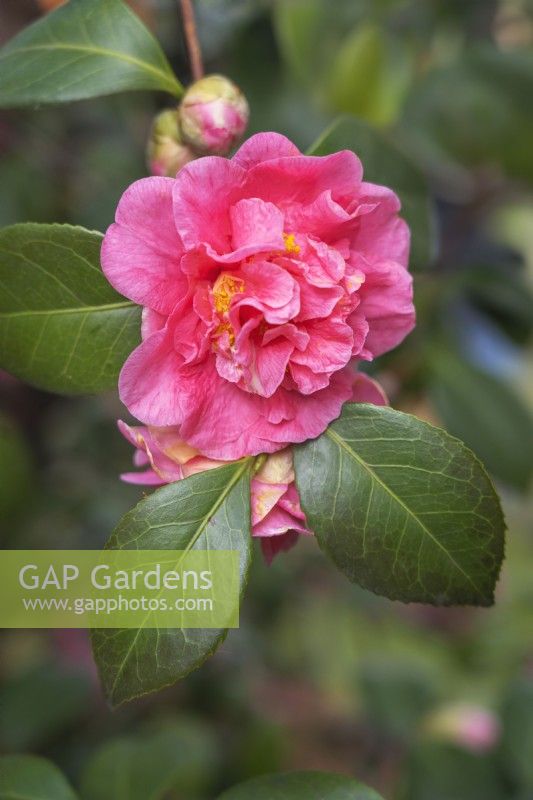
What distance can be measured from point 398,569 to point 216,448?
6.1 inches

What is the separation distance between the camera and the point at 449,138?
4.28 feet

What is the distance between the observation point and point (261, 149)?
1.77 feet

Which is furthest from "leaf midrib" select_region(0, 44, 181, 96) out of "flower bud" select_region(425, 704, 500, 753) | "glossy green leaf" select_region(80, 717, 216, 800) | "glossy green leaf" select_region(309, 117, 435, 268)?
"flower bud" select_region(425, 704, 500, 753)

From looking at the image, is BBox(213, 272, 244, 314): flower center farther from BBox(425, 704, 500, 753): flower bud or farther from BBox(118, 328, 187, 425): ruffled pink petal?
BBox(425, 704, 500, 753): flower bud

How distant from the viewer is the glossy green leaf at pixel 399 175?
27.6 inches

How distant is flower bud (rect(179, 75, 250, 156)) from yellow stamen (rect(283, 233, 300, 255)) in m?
0.13

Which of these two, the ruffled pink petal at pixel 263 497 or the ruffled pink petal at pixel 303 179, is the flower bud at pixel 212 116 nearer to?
the ruffled pink petal at pixel 303 179

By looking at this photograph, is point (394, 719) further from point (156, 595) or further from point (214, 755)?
point (156, 595)

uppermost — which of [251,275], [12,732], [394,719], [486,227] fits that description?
[251,275]

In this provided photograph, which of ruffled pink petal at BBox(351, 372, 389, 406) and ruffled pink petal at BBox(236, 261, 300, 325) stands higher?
ruffled pink petal at BBox(236, 261, 300, 325)

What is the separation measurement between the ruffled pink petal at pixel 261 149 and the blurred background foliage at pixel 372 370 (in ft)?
1.45

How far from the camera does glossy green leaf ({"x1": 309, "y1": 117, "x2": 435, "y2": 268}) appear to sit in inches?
27.6

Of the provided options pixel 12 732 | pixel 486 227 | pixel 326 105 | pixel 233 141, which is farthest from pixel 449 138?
pixel 12 732

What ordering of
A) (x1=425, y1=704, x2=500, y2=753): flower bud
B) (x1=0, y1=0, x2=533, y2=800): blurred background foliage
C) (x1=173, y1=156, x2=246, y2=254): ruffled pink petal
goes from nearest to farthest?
(x1=173, y1=156, x2=246, y2=254): ruffled pink petal → (x1=0, y1=0, x2=533, y2=800): blurred background foliage → (x1=425, y1=704, x2=500, y2=753): flower bud
